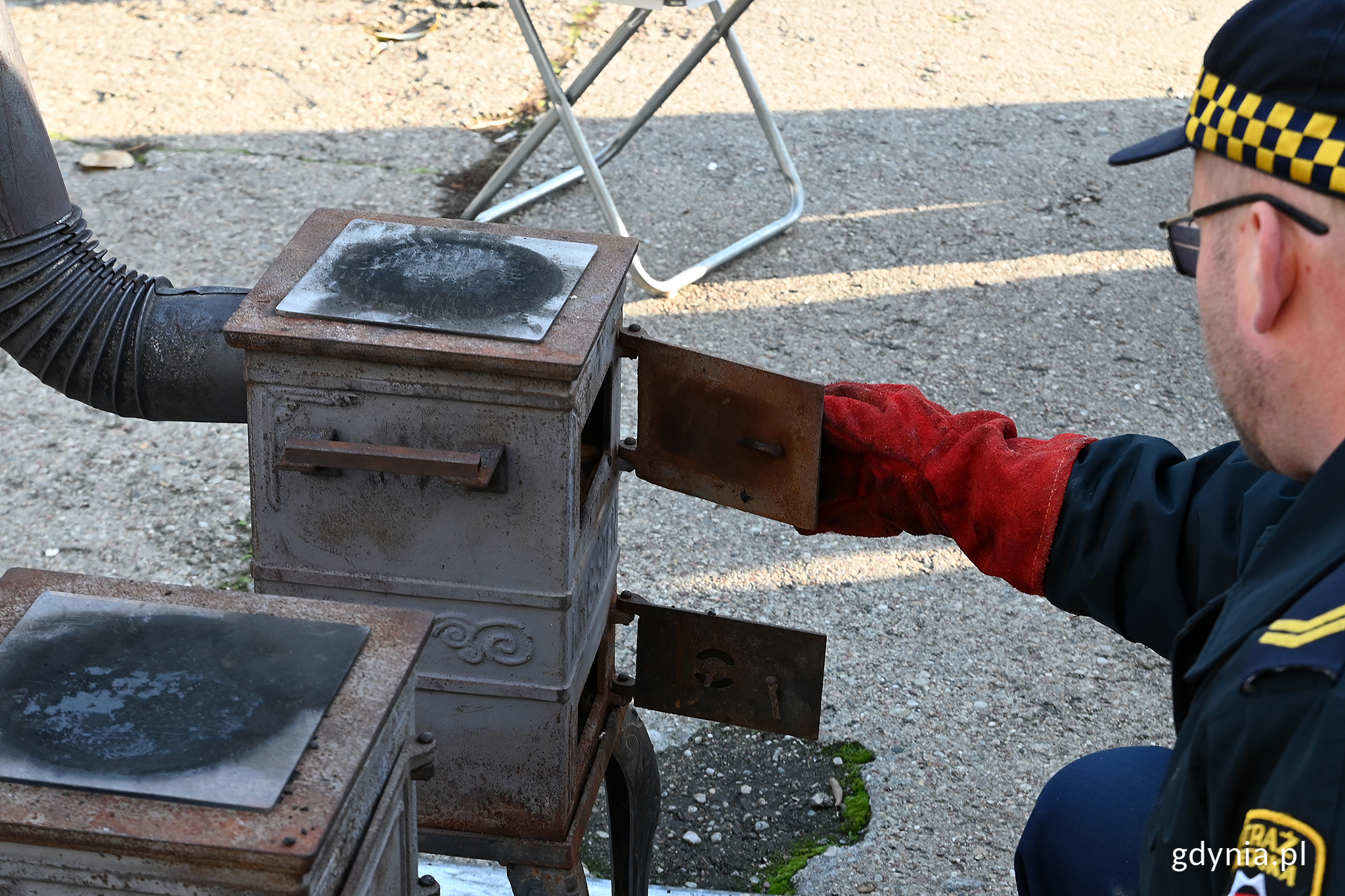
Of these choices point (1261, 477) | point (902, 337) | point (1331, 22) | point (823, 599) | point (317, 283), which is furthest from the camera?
point (902, 337)

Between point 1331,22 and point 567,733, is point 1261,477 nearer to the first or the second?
point 1331,22

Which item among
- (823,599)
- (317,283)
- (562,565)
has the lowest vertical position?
(823,599)

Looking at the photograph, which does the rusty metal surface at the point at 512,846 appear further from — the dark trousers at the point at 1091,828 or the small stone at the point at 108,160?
the small stone at the point at 108,160

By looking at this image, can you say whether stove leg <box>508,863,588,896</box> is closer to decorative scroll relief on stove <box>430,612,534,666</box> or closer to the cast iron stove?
the cast iron stove

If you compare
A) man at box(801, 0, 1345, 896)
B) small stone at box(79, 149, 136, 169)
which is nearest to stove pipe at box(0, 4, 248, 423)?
man at box(801, 0, 1345, 896)

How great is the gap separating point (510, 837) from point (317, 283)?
86cm

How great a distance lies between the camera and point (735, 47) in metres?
4.44

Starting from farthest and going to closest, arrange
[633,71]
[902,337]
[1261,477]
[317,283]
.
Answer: [633,71]
[902,337]
[317,283]
[1261,477]

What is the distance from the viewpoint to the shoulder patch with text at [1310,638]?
1029 millimetres

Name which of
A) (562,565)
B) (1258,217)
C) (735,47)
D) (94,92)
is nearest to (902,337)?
(735,47)

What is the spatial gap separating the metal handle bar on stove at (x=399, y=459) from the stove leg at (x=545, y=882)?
2.08 ft

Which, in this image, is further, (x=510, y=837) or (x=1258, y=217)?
(x=510, y=837)

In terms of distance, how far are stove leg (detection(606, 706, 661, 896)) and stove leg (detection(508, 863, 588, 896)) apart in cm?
29

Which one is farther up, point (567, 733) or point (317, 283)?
point (317, 283)
